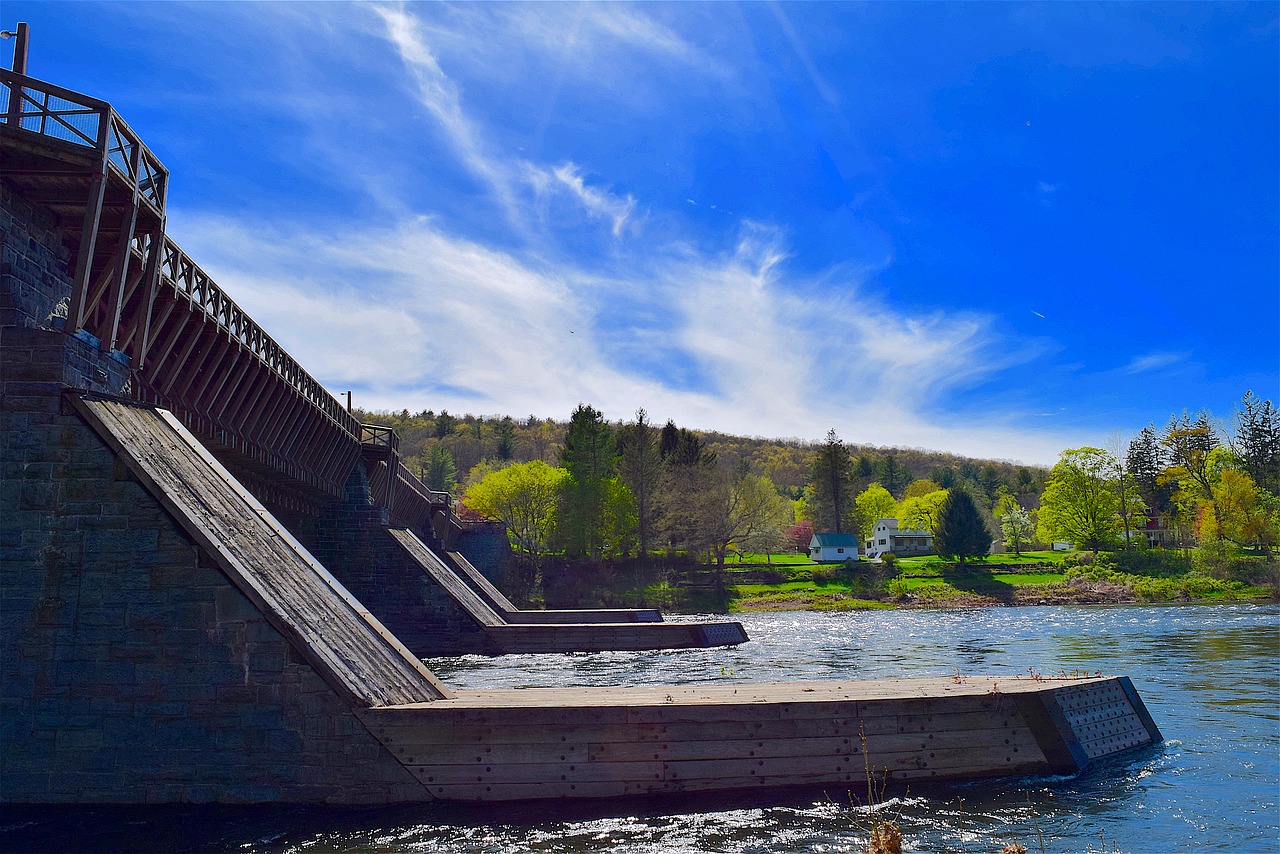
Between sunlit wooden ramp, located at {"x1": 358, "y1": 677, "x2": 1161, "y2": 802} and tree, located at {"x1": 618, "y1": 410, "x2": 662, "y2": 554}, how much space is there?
247 feet

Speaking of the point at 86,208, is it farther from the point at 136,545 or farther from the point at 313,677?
the point at 313,677

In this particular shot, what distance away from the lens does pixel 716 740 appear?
462 inches

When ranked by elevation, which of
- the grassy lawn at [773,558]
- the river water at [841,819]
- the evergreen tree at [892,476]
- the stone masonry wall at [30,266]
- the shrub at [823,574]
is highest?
the evergreen tree at [892,476]

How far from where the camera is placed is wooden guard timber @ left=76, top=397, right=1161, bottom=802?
11453 millimetres

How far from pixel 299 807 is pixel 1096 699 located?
13.5 meters

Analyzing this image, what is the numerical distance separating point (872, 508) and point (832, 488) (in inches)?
683

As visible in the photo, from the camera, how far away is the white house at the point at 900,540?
111312 millimetres

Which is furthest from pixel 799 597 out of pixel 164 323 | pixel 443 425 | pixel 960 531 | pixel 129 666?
pixel 443 425

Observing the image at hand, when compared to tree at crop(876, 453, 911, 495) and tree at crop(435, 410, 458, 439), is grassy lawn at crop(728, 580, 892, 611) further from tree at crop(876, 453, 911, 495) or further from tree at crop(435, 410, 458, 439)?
tree at crop(435, 410, 458, 439)

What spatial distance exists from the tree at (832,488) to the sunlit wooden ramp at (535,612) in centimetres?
6549

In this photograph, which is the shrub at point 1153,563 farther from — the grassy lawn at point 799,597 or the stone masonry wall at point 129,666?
the stone masonry wall at point 129,666

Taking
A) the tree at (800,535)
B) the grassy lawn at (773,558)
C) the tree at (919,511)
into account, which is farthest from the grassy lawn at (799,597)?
the tree at (919,511)

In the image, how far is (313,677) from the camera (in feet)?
38.2

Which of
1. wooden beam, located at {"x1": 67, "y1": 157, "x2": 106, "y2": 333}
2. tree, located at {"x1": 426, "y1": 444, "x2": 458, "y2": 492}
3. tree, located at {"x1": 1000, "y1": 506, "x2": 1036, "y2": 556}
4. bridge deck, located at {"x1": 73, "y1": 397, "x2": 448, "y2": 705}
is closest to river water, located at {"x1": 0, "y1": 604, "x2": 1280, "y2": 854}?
bridge deck, located at {"x1": 73, "y1": 397, "x2": 448, "y2": 705}
